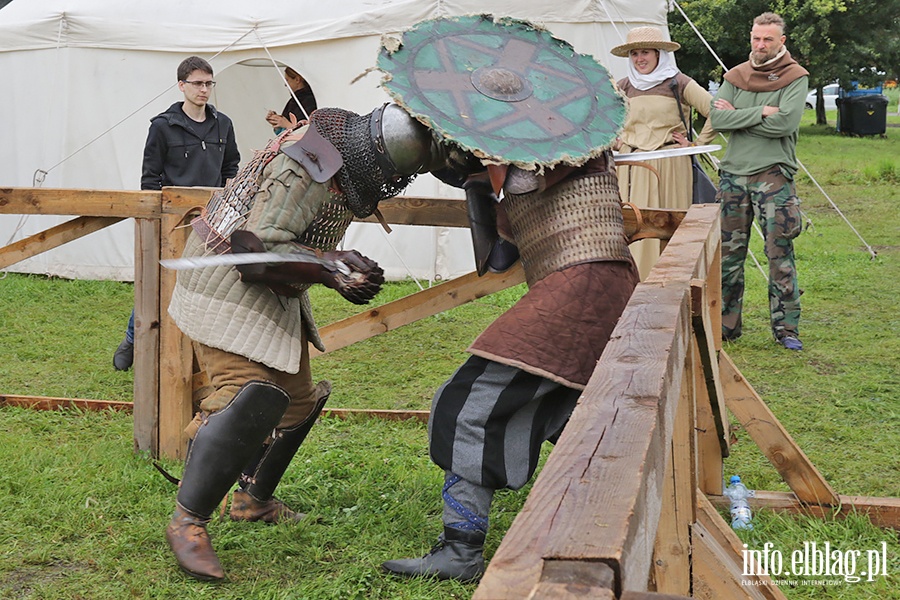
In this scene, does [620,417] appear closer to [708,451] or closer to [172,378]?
[708,451]

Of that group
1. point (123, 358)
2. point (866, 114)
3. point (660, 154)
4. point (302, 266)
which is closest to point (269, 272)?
point (302, 266)

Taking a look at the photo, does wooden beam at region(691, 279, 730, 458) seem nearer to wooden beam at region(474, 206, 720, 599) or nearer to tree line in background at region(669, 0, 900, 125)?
wooden beam at region(474, 206, 720, 599)

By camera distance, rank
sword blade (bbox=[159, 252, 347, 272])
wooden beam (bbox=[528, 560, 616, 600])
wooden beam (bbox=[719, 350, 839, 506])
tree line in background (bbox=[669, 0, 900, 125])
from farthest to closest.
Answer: tree line in background (bbox=[669, 0, 900, 125]) < wooden beam (bbox=[719, 350, 839, 506]) < sword blade (bbox=[159, 252, 347, 272]) < wooden beam (bbox=[528, 560, 616, 600])

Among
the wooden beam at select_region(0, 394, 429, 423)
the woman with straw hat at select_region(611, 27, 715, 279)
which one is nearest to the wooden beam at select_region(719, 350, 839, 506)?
the wooden beam at select_region(0, 394, 429, 423)

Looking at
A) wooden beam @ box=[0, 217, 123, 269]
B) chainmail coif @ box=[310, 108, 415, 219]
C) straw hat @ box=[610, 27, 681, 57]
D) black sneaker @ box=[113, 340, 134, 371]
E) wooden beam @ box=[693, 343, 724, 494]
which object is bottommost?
black sneaker @ box=[113, 340, 134, 371]

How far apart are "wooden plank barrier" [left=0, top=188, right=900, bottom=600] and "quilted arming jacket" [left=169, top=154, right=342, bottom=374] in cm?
82

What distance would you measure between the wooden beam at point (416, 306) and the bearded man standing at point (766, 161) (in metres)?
2.42

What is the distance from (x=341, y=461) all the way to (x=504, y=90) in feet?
6.12

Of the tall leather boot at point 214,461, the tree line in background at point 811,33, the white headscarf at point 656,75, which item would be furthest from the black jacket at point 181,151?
the tree line in background at point 811,33

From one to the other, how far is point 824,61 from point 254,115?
17.0 m

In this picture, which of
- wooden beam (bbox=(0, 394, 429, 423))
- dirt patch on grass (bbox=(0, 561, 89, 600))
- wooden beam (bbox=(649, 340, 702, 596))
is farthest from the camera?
wooden beam (bbox=(0, 394, 429, 423))

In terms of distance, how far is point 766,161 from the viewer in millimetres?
5707

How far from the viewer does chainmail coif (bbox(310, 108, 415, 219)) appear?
2.71 m

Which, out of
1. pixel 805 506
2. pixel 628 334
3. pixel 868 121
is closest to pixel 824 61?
pixel 868 121
